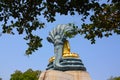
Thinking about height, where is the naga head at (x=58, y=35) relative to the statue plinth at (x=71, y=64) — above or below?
above

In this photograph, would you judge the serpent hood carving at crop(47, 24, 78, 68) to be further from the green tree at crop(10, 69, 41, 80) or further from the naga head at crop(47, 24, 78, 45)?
the green tree at crop(10, 69, 41, 80)

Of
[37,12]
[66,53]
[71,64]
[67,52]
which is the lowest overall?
[37,12]

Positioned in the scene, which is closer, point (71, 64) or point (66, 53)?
point (71, 64)

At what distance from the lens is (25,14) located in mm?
7570

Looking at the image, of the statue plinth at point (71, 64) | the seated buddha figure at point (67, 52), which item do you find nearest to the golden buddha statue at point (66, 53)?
the seated buddha figure at point (67, 52)

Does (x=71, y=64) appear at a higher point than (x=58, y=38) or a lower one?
lower

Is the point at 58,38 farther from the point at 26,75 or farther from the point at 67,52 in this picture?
the point at 26,75

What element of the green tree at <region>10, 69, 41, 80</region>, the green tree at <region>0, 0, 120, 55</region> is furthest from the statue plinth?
the green tree at <region>0, 0, 120, 55</region>

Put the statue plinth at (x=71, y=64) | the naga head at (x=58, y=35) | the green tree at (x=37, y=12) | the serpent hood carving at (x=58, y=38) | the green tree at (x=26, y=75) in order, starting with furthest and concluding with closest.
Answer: the green tree at (x=26, y=75) → the naga head at (x=58, y=35) → the serpent hood carving at (x=58, y=38) → the statue plinth at (x=71, y=64) → the green tree at (x=37, y=12)

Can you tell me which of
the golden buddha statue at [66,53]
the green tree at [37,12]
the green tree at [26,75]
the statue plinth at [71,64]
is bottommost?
the green tree at [37,12]

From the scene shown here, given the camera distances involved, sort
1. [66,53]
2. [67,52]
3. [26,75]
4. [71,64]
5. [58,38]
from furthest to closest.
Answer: [26,75] < [67,52] < [66,53] < [58,38] < [71,64]

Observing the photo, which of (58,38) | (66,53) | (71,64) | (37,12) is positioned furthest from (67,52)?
(37,12)

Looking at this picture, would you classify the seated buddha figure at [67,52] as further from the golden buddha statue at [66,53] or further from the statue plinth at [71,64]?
the statue plinth at [71,64]

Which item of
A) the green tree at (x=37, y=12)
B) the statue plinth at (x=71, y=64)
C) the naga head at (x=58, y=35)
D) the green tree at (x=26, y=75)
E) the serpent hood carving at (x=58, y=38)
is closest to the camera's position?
the green tree at (x=37, y=12)
